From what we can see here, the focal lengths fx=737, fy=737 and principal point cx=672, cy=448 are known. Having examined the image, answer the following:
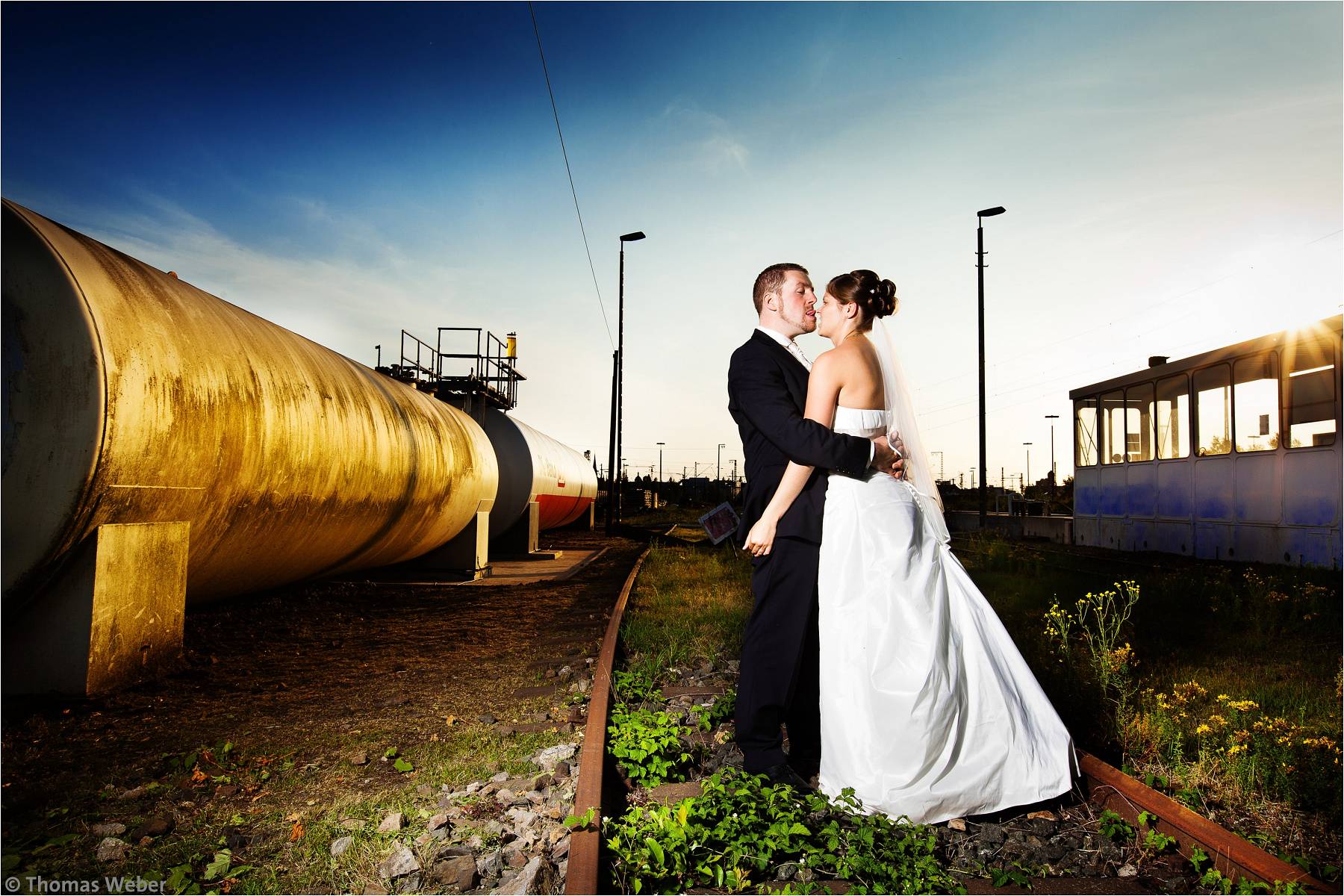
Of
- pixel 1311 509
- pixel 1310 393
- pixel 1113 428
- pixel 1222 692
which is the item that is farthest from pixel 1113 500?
pixel 1222 692

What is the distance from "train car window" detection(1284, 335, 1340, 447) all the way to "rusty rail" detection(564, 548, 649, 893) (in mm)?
10288

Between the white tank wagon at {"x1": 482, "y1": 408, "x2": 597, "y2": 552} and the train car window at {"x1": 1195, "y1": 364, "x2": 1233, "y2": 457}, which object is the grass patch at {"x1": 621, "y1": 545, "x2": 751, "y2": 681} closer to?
the white tank wagon at {"x1": 482, "y1": 408, "x2": 597, "y2": 552}

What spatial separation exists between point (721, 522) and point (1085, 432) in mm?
13987

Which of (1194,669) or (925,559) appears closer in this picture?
(925,559)

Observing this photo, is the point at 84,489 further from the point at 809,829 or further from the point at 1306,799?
the point at 1306,799

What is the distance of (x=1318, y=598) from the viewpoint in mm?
6746

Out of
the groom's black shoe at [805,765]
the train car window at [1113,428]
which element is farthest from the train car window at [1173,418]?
the groom's black shoe at [805,765]

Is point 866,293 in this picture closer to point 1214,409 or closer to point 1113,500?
point 1214,409

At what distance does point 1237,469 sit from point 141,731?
13301 mm

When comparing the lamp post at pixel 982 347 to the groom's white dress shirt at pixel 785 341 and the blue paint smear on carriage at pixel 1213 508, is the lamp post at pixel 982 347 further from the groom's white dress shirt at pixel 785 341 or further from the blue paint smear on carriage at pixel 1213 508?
the groom's white dress shirt at pixel 785 341

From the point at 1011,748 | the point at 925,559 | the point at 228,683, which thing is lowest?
the point at 228,683

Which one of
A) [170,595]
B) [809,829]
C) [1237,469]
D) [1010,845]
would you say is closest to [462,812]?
[809,829]

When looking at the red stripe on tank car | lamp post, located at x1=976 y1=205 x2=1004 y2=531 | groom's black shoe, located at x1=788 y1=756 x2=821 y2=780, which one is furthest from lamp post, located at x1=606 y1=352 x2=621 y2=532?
groom's black shoe, located at x1=788 y1=756 x2=821 y2=780

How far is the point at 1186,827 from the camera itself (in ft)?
8.09
